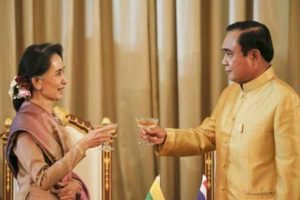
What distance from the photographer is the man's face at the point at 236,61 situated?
6.67 ft

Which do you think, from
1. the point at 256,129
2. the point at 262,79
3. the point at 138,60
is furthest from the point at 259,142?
the point at 138,60

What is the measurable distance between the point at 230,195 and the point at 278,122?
1.23ft

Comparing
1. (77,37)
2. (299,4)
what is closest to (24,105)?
(77,37)

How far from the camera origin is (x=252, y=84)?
207cm

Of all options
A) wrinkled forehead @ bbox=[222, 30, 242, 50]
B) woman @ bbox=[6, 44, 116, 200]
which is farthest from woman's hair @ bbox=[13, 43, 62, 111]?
wrinkled forehead @ bbox=[222, 30, 242, 50]

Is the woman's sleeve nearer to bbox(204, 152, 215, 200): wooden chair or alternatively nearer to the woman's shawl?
the woman's shawl

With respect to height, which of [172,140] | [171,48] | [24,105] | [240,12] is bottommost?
[172,140]

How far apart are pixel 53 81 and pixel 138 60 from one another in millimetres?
813

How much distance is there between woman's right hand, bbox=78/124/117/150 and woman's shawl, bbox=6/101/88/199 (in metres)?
0.12

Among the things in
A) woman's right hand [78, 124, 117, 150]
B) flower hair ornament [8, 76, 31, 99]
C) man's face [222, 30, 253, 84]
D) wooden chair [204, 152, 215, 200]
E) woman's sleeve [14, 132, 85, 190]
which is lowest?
wooden chair [204, 152, 215, 200]

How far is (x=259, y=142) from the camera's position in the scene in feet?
6.48

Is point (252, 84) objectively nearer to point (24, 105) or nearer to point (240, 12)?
point (240, 12)

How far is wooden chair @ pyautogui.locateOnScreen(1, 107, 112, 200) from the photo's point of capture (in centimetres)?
247

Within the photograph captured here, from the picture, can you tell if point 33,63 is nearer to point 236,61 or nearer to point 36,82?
point 36,82
